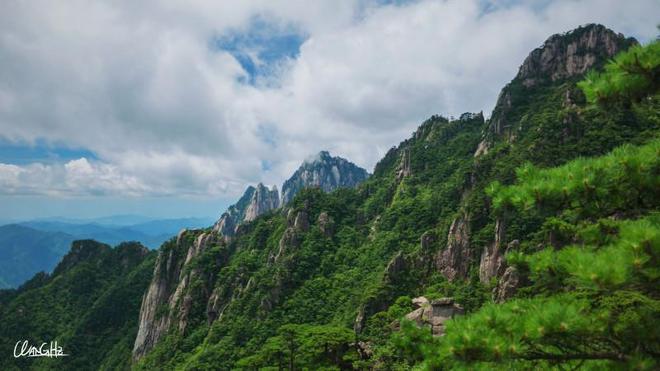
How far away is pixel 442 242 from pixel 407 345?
4608 cm

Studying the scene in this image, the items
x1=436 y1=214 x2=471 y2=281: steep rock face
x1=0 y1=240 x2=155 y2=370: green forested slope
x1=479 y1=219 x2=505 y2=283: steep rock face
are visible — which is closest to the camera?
x1=479 y1=219 x2=505 y2=283: steep rock face

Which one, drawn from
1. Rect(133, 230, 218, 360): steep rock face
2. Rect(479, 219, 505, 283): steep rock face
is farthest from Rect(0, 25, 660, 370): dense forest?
Rect(133, 230, 218, 360): steep rock face

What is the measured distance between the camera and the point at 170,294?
265ft

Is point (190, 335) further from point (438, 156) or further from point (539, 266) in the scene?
point (539, 266)

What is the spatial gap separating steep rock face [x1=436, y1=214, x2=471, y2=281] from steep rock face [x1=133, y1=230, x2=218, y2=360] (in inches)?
1738

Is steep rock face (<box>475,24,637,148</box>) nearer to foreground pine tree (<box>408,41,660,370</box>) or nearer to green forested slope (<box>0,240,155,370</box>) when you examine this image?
foreground pine tree (<box>408,41,660,370</box>)

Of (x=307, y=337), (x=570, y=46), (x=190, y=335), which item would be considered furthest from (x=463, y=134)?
(x=307, y=337)

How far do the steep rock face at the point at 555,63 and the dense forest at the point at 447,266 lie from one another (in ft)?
1.29

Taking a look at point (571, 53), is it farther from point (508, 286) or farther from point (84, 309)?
point (84, 309)

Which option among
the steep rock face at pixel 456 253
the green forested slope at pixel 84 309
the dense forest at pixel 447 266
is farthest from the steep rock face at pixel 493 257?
the green forested slope at pixel 84 309

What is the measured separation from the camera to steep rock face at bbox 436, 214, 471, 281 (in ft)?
159

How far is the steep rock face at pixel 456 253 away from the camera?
48.5 metres

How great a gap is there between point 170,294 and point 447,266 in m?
56.3

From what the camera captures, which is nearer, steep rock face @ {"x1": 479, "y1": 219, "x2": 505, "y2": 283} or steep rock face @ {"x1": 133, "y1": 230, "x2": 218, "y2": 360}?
steep rock face @ {"x1": 479, "y1": 219, "x2": 505, "y2": 283}
